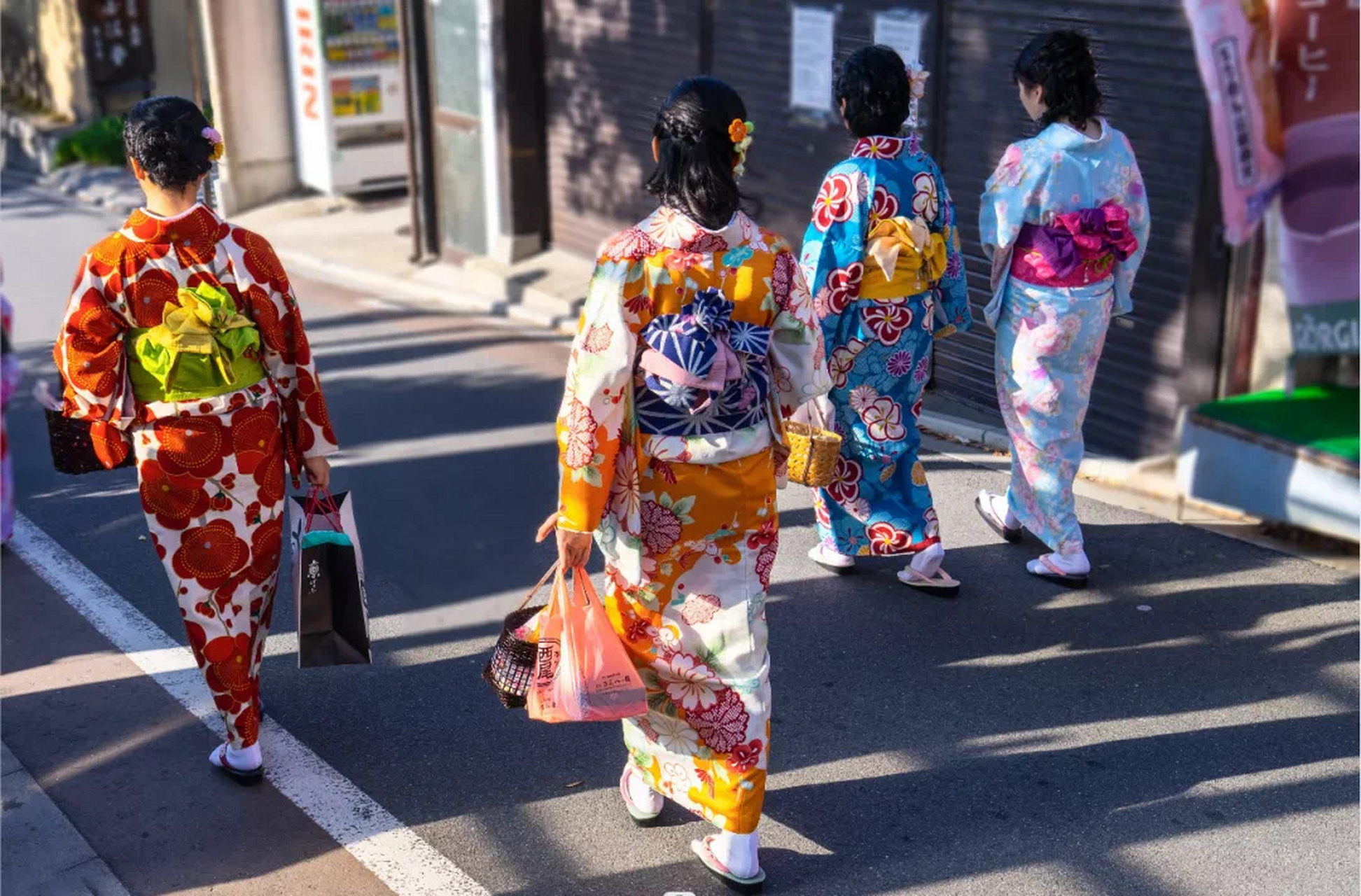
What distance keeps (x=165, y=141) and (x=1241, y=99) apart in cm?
404

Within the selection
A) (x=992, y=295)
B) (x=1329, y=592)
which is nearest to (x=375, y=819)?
(x=992, y=295)

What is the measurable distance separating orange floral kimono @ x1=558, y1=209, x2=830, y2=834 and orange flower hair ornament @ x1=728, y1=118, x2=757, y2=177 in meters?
0.13

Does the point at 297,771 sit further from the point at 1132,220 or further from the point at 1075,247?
the point at 1132,220

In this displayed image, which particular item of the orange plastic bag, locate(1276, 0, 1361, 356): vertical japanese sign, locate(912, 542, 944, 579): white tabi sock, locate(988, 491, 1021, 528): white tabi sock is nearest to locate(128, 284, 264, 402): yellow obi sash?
the orange plastic bag

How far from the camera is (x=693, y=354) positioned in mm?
3338

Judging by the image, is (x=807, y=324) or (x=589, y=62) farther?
(x=589, y=62)

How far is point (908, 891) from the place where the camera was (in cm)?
364

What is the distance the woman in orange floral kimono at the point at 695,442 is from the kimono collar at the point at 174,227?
1.12m

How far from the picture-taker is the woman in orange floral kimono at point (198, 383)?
3.76 metres

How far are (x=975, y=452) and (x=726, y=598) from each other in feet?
11.2

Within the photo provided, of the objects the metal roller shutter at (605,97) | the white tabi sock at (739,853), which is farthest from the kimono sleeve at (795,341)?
the metal roller shutter at (605,97)

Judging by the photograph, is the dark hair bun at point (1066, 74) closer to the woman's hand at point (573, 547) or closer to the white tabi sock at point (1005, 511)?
the white tabi sock at point (1005, 511)

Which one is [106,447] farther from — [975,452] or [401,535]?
[975,452]

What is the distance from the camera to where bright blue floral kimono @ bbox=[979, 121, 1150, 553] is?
15.8 feet
